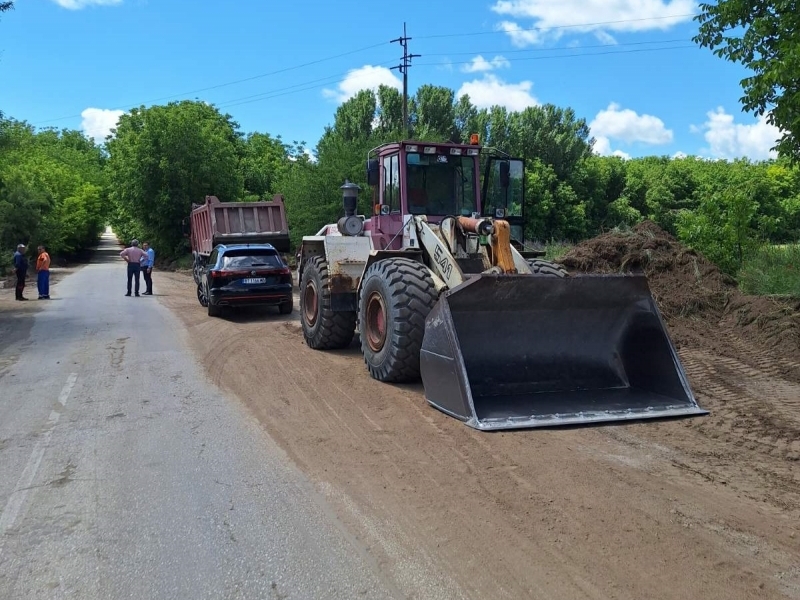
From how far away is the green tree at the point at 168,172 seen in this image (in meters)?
37.1

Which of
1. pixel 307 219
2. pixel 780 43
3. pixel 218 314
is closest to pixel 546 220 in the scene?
pixel 307 219

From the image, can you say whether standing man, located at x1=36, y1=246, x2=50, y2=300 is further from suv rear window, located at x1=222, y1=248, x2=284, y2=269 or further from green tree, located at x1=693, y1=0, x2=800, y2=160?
green tree, located at x1=693, y1=0, x2=800, y2=160

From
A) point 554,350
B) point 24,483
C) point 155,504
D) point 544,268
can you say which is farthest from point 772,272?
point 24,483

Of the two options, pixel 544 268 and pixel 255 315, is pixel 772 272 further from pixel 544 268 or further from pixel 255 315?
pixel 255 315

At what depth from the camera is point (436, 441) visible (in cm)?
611

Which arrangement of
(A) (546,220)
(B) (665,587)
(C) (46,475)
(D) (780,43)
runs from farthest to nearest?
(A) (546,220) → (D) (780,43) → (C) (46,475) → (B) (665,587)

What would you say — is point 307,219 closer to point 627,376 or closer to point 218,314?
point 218,314

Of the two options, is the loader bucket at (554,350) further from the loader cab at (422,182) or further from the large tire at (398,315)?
the loader cab at (422,182)

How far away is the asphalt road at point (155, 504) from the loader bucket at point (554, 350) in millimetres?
2029

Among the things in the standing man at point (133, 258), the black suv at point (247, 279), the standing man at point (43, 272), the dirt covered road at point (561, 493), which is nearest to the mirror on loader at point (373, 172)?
the dirt covered road at point (561, 493)

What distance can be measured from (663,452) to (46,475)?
4841mm

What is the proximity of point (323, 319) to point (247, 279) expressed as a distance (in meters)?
4.94

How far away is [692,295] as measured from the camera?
12.1 meters

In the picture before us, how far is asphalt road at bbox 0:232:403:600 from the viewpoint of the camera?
382 centimetres
